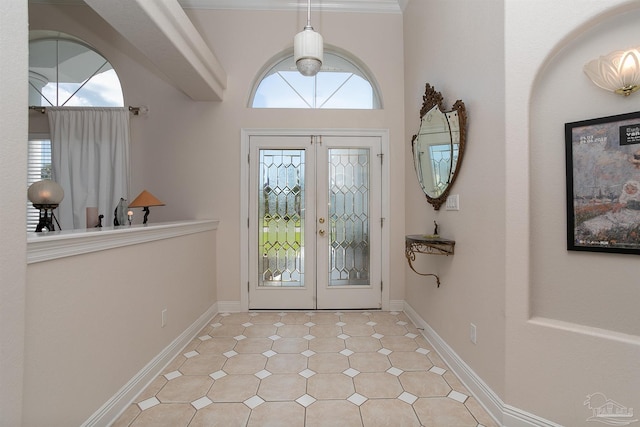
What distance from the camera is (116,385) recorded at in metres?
1.75

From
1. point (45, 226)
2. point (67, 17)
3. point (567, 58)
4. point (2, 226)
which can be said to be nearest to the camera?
point (2, 226)

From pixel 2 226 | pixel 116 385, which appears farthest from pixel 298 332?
pixel 2 226

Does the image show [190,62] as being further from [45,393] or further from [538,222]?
[538,222]

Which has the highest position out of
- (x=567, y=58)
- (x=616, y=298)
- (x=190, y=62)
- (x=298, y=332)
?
(x=190, y=62)

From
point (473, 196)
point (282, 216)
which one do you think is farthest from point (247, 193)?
point (473, 196)

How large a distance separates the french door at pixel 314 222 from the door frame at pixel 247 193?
1.9 inches

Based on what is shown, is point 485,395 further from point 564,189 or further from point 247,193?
point 247,193

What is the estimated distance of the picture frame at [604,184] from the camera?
1.43m

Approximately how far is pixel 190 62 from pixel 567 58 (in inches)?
105

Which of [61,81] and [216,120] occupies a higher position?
[61,81]

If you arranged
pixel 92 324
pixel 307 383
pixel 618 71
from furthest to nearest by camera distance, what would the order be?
1. pixel 307 383
2. pixel 92 324
3. pixel 618 71

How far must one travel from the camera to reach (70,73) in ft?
11.7

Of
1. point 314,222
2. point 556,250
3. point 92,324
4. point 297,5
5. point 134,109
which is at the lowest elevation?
point 92,324

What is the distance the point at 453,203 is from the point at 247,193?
2.25 meters
